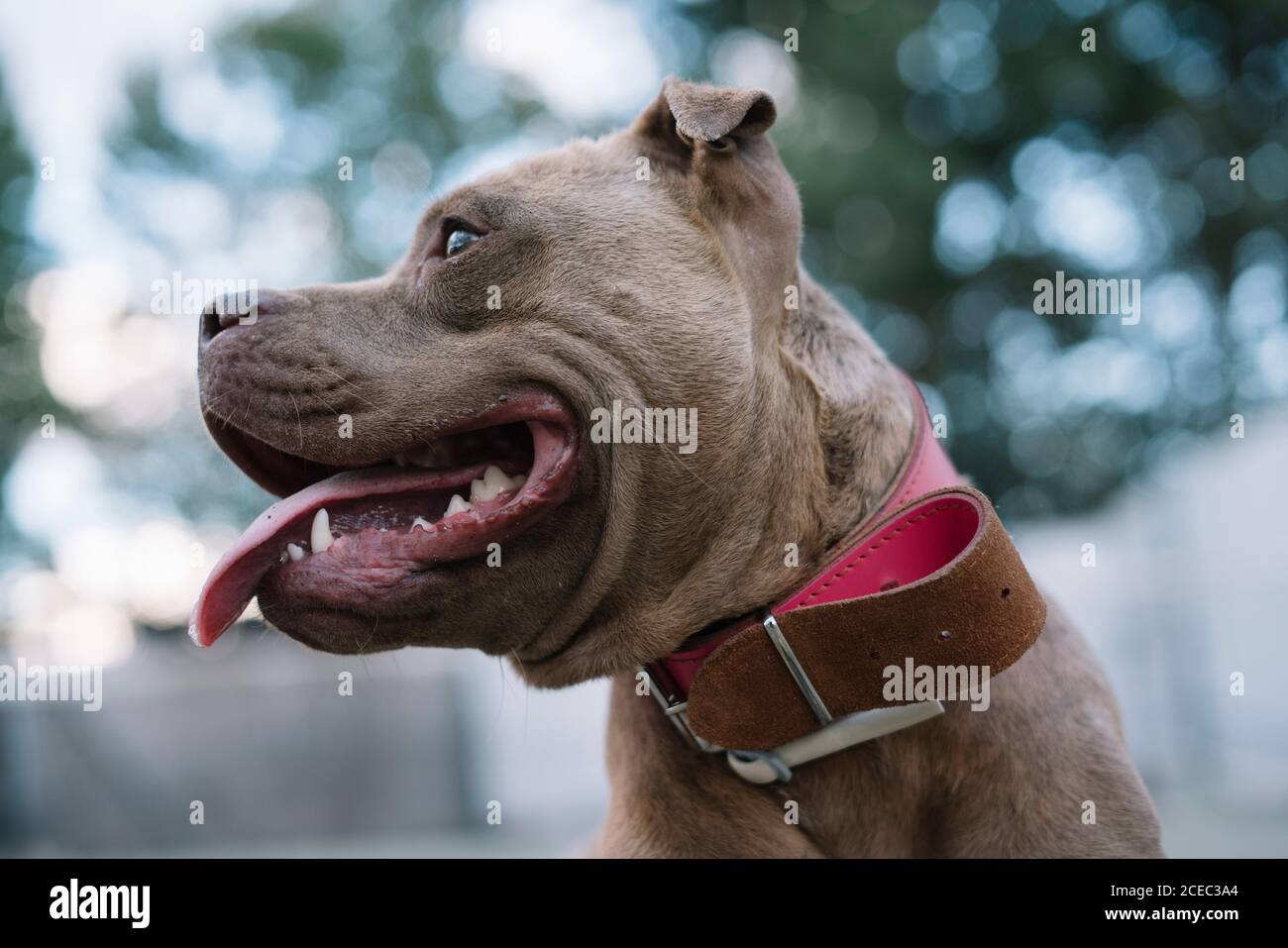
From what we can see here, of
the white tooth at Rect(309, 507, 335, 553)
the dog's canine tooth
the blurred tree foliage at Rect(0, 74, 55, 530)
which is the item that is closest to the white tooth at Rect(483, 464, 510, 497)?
the dog's canine tooth

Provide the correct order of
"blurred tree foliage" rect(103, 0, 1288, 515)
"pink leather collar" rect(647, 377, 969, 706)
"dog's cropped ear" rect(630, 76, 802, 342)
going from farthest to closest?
"blurred tree foliage" rect(103, 0, 1288, 515) → "dog's cropped ear" rect(630, 76, 802, 342) → "pink leather collar" rect(647, 377, 969, 706)

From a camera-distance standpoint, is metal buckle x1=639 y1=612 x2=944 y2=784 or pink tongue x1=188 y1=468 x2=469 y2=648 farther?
pink tongue x1=188 y1=468 x2=469 y2=648

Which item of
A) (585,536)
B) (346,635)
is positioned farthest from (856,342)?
(346,635)

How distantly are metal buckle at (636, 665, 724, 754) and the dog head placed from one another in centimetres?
12

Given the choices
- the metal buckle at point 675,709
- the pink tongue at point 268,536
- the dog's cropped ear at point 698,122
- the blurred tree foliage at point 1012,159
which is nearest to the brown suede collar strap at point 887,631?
the metal buckle at point 675,709

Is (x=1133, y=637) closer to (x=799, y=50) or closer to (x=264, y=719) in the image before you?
(x=799, y=50)

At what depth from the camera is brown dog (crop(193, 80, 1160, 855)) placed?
7.75 ft

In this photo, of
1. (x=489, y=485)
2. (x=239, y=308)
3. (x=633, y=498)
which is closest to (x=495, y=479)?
(x=489, y=485)

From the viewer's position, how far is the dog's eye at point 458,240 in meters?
2.63

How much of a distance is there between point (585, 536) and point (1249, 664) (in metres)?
11.4

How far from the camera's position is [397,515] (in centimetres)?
247

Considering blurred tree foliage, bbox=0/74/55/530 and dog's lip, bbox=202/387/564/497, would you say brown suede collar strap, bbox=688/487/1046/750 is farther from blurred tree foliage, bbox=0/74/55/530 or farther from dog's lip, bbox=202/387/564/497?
blurred tree foliage, bbox=0/74/55/530

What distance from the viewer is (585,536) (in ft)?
8.00

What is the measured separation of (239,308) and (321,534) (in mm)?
596
